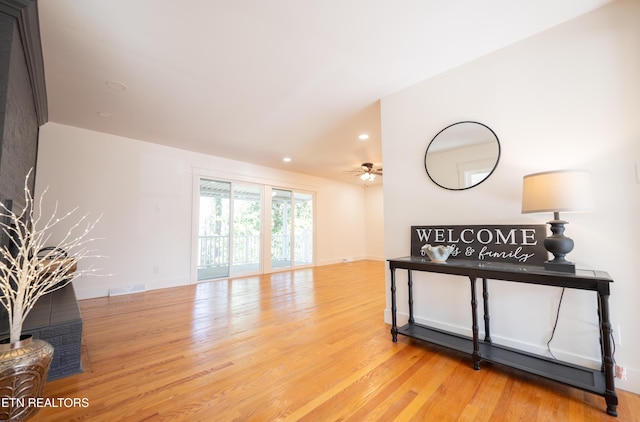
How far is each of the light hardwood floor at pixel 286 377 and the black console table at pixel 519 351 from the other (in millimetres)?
107

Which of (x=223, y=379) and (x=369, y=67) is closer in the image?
(x=223, y=379)

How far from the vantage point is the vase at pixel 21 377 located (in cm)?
123

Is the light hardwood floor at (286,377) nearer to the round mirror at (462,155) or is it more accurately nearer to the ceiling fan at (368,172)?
the round mirror at (462,155)

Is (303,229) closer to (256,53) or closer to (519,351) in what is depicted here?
(256,53)

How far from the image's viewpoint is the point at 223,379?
71.9 inches

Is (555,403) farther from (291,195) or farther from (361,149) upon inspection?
(291,195)

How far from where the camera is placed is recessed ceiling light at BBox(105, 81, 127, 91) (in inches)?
104

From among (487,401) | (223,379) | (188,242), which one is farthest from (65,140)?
(487,401)

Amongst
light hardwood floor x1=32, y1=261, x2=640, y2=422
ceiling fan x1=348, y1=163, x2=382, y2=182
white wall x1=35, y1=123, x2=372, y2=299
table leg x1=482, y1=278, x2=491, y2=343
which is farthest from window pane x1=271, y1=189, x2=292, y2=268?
table leg x1=482, y1=278, x2=491, y2=343

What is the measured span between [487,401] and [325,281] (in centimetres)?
358

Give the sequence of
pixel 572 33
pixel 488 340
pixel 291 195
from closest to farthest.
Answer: pixel 572 33, pixel 488 340, pixel 291 195

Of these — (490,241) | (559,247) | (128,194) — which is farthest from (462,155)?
(128,194)

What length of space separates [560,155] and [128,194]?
17.4 ft

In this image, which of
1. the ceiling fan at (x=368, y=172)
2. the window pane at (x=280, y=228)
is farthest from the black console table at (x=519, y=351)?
the window pane at (x=280, y=228)
